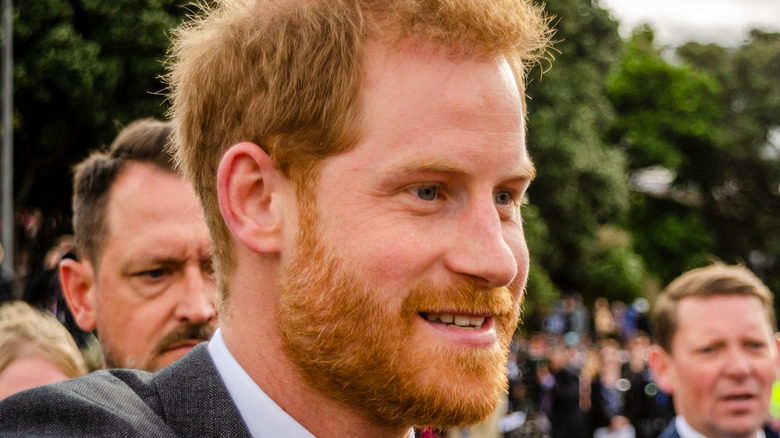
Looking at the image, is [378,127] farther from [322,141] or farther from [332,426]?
[332,426]

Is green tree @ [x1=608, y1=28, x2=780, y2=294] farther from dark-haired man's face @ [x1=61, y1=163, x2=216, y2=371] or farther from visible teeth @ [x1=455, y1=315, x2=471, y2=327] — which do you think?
visible teeth @ [x1=455, y1=315, x2=471, y2=327]

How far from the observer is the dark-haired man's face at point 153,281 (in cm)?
326

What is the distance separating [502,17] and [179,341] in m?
1.71

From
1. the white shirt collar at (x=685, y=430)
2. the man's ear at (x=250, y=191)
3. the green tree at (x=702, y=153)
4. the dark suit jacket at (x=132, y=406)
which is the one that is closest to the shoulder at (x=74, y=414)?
the dark suit jacket at (x=132, y=406)

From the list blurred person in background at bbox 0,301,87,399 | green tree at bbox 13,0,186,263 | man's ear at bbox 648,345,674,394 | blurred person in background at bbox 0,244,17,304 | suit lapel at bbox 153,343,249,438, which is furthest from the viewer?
green tree at bbox 13,0,186,263

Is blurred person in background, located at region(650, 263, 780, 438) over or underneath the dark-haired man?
over

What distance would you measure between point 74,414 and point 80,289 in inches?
76.2

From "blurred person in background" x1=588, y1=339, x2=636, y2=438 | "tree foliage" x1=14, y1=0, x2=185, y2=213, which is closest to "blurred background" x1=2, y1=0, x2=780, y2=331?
"tree foliage" x1=14, y1=0, x2=185, y2=213

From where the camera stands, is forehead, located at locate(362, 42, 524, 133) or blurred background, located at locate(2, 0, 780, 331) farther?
blurred background, located at locate(2, 0, 780, 331)

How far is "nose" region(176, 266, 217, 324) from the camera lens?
10.7ft

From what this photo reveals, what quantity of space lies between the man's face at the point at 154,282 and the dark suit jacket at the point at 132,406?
46.1 inches

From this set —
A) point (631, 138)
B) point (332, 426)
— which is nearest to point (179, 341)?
point (332, 426)

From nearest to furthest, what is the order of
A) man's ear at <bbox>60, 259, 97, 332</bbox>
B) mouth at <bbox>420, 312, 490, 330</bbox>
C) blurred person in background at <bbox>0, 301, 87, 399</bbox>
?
mouth at <bbox>420, 312, 490, 330</bbox>, man's ear at <bbox>60, 259, 97, 332</bbox>, blurred person in background at <bbox>0, 301, 87, 399</bbox>

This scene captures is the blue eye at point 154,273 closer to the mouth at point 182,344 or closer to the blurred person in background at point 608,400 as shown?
the mouth at point 182,344
